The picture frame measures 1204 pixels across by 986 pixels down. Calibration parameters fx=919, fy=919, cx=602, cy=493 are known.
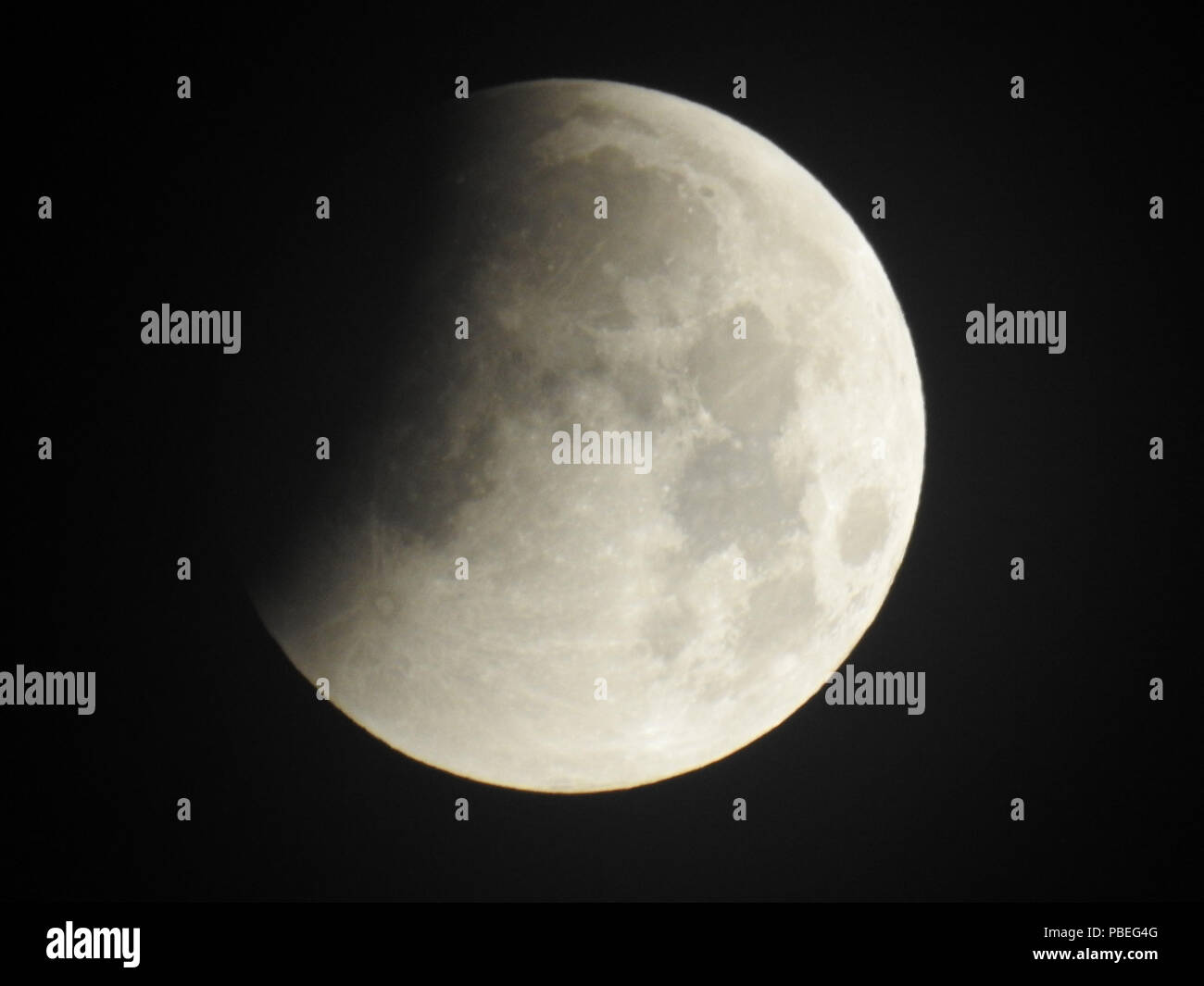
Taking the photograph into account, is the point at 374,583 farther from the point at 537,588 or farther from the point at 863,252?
→ the point at 863,252

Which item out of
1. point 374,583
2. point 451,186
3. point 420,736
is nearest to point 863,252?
point 451,186

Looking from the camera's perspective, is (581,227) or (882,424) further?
(882,424)

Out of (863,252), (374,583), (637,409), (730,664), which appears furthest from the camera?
(863,252)

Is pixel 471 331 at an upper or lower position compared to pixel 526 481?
upper

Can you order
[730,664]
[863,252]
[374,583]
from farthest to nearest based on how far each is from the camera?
[863,252], [730,664], [374,583]

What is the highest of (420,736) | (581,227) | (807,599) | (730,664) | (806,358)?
(581,227)

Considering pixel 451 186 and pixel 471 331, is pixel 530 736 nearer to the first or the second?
pixel 471 331
